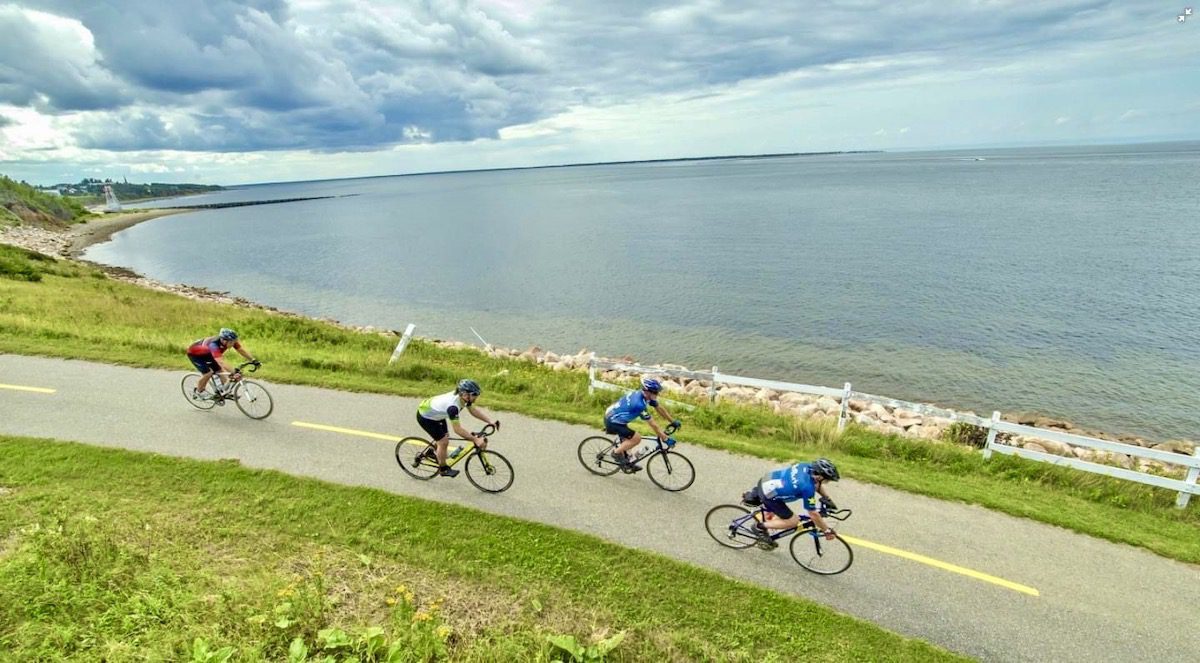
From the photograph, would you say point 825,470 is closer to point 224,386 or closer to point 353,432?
point 353,432

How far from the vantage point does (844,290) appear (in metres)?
39.1

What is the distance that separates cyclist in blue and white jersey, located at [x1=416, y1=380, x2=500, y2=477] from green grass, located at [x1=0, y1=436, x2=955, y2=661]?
104 centimetres

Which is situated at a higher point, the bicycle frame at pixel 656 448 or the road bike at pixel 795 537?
the bicycle frame at pixel 656 448

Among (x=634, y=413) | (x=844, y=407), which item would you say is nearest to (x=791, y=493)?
(x=634, y=413)

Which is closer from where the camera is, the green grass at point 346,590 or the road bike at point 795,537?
the green grass at point 346,590

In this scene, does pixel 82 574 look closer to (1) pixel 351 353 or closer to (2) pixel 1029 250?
(1) pixel 351 353

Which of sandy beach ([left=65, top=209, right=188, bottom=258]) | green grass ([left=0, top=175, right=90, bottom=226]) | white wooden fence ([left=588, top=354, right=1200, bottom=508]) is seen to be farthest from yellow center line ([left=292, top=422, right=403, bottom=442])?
green grass ([left=0, top=175, right=90, bottom=226])

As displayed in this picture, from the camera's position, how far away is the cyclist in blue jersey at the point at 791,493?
716 cm

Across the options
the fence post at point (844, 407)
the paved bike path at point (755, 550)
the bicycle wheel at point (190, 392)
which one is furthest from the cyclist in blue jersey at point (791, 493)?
the bicycle wheel at point (190, 392)

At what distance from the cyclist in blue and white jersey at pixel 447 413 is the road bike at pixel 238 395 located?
5.33 m

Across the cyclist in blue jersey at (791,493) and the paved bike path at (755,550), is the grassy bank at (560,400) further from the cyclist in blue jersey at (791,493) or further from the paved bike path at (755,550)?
the cyclist in blue jersey at (791,493)

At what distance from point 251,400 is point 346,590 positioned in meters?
7.12

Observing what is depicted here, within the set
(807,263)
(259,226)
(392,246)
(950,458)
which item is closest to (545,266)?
(807,263)

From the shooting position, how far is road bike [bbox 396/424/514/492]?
9.55m
